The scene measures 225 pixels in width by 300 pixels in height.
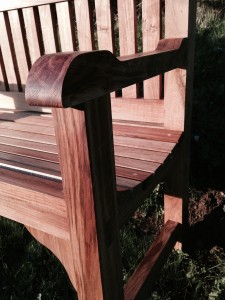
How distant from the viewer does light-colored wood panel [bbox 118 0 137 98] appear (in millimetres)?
1320

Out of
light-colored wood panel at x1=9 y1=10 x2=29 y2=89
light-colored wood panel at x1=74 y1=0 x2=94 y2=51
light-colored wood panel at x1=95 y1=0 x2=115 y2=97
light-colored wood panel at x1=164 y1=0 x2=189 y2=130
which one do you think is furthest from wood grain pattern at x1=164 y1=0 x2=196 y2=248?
light-colored wood panel at x1=9 y1=10 x2=29 y2=89

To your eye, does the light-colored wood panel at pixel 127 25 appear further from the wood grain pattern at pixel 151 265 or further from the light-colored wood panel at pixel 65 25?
the wood grain pattern at pixel 151 265

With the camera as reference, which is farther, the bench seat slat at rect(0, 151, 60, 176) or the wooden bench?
the bench seat slat at rect(0, 151, 60, 176)

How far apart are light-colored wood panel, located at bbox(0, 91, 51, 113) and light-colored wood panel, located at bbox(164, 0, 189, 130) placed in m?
0.79

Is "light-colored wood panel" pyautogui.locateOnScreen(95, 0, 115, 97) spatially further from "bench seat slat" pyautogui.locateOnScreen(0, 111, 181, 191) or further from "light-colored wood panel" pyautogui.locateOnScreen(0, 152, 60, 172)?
"light-colored wood panel" pyautogui.locateOnScreen(0, 152, 60, 172)

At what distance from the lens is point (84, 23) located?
4.85 feet

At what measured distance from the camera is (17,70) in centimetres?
188

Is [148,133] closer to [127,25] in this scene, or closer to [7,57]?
[127,25]

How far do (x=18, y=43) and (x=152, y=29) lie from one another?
825 mm

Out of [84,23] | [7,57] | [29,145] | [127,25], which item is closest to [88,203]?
[29,145]

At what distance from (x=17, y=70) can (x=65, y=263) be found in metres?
1.32

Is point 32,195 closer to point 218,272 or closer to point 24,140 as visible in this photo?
point 24,140

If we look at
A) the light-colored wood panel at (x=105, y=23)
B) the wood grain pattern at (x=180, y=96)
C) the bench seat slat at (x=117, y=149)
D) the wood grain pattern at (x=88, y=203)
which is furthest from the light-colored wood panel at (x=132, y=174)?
the light-colored wood panel at (x=105, y=23)

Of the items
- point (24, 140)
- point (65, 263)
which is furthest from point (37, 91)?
point (24, 140)
